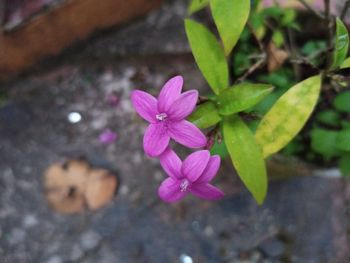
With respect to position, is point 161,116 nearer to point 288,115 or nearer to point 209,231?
point 288,115

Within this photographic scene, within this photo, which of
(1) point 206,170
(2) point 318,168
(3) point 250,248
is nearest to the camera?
(1) point 206,170

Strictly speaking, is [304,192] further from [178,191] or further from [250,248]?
[178,191]

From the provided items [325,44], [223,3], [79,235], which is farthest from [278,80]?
[79,235]

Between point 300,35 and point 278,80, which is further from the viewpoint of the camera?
point 300,35

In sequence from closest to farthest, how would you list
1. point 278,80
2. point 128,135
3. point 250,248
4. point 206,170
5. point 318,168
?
point 206,170 < point 278,80 < point 318,168 < point 250,248 < point 128,135

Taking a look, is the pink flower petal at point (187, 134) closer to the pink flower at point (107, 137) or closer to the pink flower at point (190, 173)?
the pink flower at point (190, 173)

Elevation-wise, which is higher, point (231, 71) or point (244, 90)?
point (244, 90)

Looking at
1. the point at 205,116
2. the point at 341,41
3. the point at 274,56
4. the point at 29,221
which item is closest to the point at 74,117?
the point at 29,221
